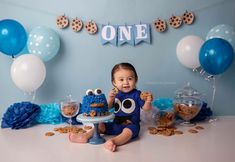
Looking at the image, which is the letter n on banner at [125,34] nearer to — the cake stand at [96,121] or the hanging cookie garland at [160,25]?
the hanging cookie garland at [160,25]

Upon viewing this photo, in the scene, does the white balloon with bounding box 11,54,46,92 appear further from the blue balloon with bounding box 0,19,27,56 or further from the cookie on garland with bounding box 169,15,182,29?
the cookie on garland with bounding box 169,15,182,29

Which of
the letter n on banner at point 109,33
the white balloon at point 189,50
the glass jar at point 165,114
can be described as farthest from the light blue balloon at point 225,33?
the letter n on banner at point 109,33

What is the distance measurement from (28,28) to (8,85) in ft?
1.25

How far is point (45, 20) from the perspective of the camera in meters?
1.89

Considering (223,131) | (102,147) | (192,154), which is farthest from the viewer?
(223,131)

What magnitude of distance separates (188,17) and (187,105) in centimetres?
56

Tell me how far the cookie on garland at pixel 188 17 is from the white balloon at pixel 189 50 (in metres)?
0.14

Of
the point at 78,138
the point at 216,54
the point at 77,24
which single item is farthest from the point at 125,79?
the point at 77,24

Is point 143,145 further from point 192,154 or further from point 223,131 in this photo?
point 223,131

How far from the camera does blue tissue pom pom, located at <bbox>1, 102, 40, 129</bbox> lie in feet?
5.32

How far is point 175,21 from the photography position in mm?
1831

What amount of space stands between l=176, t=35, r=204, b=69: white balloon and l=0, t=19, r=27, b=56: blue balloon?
895mm

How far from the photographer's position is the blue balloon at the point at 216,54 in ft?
4.94

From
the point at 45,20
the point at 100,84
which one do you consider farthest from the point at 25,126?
the point at 45,20
